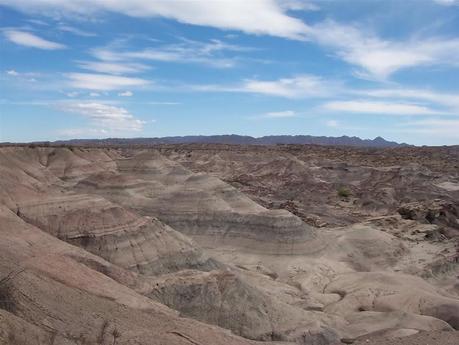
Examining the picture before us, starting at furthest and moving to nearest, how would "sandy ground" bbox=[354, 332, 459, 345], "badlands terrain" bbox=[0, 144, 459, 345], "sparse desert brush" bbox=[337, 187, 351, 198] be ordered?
"sparse desert brush" bbox=[337, 187, 351, 198] < "sandy ground" bbox=[354, 332, 459, 345] < "badlands terrain" bbox=[0, 144, 459, 345]

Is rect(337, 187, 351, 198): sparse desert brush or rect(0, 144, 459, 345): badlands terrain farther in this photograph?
rect(337, 187, 351, 198): sparse desert brush

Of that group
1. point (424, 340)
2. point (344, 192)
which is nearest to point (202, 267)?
point (424, 340)

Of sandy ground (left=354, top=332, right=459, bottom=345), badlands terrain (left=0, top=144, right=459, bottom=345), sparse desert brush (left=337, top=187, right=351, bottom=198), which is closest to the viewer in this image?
badlands terrain (left=0, top=144, right=459, bottom=345)

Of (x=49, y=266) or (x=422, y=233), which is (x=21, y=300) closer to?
(x=49, y=266)

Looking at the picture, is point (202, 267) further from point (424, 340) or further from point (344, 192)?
point (344, 192)

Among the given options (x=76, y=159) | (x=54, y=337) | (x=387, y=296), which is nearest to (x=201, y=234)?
(x=387, y=296)

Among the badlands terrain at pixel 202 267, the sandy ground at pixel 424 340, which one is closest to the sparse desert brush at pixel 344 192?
the badlands terrain at pixel 202 267

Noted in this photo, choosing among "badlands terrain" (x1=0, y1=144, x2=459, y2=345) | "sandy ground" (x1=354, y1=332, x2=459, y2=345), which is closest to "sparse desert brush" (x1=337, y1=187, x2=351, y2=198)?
"badlands terrain" (x1=0, y1=144, x2=459, y2=345)

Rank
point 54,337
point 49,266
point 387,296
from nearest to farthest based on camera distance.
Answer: point 54,337, point 49,266, point 387,296

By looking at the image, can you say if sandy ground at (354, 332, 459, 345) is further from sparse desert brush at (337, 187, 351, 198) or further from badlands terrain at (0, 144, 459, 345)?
sparse desert brush at (337, 187, 351, 198)
